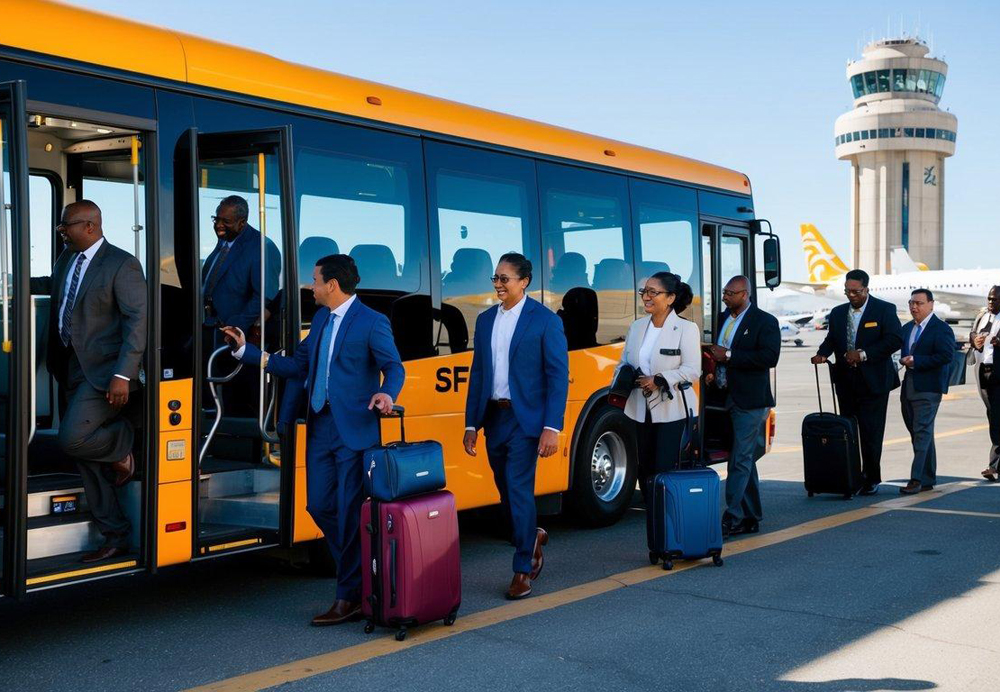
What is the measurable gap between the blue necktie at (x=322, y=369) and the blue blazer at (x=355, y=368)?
0.07ft

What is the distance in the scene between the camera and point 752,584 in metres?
6.63

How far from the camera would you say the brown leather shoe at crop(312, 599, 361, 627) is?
5.73m

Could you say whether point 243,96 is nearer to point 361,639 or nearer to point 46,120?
point 46,120

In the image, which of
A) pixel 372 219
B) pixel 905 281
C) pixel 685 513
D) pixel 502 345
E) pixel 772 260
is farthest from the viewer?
pixel 905 281

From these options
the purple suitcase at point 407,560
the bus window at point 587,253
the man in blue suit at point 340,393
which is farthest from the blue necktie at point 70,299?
the bus window at point 587,253

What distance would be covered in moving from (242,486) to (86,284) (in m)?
1.45

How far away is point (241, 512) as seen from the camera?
6133 mm

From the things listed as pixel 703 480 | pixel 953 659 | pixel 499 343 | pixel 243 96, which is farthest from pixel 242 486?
pixel 953 659

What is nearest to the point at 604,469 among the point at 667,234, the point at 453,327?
the point at 667,234

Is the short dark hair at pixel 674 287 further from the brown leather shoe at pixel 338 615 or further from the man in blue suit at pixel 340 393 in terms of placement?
the brown leather shoe at pixel 338 615

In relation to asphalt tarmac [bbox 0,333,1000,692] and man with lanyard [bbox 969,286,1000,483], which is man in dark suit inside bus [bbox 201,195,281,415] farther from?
man with lanyard [bbox 969,286,1000,483]

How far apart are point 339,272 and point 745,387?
3.63 metres

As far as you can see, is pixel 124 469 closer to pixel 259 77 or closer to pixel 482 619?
pixel 482 619

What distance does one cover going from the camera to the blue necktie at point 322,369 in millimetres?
5703
